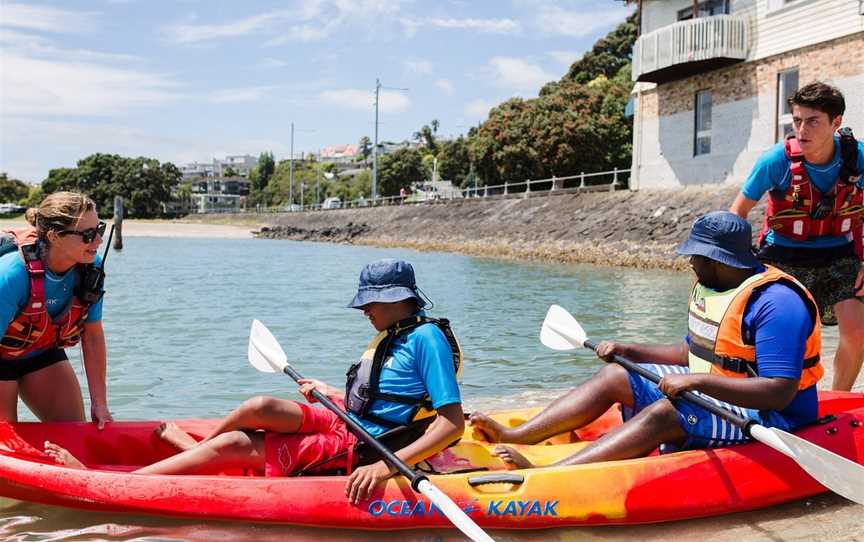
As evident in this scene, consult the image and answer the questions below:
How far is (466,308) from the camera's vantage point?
14.2m

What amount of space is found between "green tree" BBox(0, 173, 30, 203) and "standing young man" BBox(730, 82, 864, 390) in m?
110

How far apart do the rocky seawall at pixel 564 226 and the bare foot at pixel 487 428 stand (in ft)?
48.8

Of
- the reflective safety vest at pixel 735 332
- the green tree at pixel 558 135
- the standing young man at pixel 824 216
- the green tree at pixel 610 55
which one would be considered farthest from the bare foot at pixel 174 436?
the green tree at pixel 610 55

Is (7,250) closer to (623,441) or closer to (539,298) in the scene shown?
(623,441)

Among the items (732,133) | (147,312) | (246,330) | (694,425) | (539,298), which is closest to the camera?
(694,425)

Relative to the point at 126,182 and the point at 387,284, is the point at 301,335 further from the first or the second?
the point at 126,182

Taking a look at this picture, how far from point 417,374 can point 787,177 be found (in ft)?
8.44

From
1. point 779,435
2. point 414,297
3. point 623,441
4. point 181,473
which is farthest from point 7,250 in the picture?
point 779,435

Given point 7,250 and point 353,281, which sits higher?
point 7,250

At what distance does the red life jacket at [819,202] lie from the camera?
4422mm

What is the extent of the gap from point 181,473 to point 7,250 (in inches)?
58.1

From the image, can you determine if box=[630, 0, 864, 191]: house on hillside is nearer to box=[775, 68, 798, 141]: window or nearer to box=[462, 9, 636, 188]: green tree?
box=[775, 68, 798, 141]: window

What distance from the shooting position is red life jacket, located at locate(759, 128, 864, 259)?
4.42 metres

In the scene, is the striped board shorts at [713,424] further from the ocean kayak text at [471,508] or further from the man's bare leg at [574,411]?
the ocean kayak text at [471,508]
